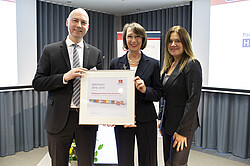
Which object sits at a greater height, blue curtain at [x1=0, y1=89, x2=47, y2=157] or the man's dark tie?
the man's dark tie

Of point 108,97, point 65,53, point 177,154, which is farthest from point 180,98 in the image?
point 65,53

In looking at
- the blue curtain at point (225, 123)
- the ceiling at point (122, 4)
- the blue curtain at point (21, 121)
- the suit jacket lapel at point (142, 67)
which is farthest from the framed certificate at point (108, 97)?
the ceiling at point (122, 4)

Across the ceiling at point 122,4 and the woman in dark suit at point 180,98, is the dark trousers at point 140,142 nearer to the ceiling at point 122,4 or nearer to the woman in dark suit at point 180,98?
the woman in dark suit at point 180,98

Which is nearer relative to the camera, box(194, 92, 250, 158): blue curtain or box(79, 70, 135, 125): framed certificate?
box(79, 70, 135, 125): framed certificate

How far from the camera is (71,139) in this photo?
5.55ft

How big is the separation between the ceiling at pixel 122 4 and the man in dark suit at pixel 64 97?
2744 millimetres

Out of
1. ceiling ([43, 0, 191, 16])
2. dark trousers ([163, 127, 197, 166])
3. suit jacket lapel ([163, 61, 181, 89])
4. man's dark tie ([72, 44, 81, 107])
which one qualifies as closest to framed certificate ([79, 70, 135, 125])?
man's dark tie ([72, 44, 81, 107])

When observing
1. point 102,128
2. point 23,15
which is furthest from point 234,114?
point 23,15

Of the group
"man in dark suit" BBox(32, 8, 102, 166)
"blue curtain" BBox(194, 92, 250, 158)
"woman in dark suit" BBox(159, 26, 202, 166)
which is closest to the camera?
"man in dark suit" BBox(32, 8, 102, 166)

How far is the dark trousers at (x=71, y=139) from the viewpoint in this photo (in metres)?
1.65

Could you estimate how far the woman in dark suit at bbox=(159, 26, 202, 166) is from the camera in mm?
1753

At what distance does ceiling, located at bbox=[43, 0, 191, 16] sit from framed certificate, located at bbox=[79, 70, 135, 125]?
115 inches

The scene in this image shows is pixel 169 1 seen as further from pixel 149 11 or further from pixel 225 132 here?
pixel 225 132

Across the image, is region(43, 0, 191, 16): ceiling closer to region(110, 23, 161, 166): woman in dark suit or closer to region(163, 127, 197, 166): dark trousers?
region(110, 23, 161, 166): woman in dark suit
